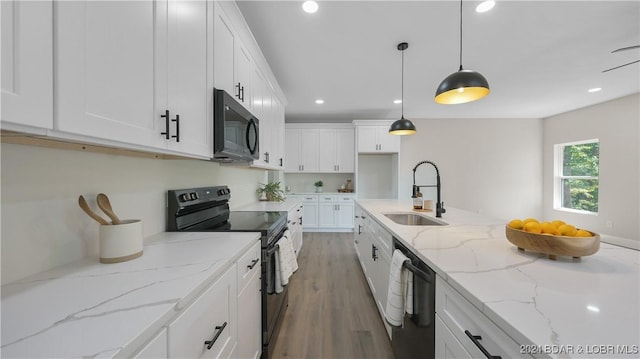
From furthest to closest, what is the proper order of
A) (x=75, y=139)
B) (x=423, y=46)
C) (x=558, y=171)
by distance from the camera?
1. (x=558, y=171)
2. (x=423, y=46)
3. (x=75, y=139)

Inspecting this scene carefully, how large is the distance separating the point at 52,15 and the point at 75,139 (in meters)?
0.31

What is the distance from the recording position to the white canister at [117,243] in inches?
34.5

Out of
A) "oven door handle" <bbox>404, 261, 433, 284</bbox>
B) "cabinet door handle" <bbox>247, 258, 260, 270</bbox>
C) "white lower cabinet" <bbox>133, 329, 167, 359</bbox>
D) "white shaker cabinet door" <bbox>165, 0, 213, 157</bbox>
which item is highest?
"white shaker cabinet door" <bbox>165, 0, 213, 157</bbox>

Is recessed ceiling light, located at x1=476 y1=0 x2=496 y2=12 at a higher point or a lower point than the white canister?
higher

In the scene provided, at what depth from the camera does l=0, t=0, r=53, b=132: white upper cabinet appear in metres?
0.50

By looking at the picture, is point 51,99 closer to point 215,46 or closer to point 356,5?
point 215,46

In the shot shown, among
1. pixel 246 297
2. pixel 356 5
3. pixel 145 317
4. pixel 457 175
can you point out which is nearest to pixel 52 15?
pixel 145 317

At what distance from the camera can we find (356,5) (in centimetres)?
190

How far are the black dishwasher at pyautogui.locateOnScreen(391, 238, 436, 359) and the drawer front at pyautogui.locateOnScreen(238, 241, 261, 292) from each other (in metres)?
0.82

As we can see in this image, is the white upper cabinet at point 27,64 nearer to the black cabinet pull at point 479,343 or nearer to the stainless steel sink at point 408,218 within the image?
the black cabinet pull at point 479,343

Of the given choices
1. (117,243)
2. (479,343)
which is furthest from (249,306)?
(479,343)

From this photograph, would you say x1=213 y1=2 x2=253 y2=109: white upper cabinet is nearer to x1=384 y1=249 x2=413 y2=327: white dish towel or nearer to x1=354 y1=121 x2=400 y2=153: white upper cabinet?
x1=384 y1=249 x2=413 y2=327: white dish towel

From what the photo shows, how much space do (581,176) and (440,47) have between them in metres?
4.86

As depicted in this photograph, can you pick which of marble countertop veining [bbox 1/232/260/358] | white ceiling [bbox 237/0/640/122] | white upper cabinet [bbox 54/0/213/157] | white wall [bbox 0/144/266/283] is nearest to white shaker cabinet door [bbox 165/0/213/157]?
white upper cabinet [bbox 54/0/213/157]
